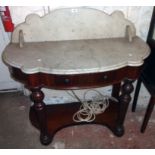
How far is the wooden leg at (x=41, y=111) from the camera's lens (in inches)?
44.6

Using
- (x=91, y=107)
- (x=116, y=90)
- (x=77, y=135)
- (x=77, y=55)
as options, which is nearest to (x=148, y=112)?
(x=116, y=90)

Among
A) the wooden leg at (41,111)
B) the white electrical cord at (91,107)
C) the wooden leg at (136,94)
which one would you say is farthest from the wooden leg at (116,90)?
the wooden leg at (41,111)

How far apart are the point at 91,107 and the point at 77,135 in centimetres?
26

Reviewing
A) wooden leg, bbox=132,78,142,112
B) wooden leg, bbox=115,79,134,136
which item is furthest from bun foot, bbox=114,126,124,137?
wooden leg, bbox=132,78,142,112

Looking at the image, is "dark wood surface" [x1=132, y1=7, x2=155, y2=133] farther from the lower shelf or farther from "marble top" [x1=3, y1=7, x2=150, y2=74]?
the lower shelf

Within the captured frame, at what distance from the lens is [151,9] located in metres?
Result: 1.30

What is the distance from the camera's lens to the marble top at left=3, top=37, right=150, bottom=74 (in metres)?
1.01

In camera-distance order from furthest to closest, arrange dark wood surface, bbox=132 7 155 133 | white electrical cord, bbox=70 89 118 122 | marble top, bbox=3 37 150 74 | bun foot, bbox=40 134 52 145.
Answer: white electrical cord, bbox=70 89 118 122
bun foot, bbox=40 134 52 145
dark wood surface, bbox=132 7 155 133
marble top, bbox=3 37 150 74

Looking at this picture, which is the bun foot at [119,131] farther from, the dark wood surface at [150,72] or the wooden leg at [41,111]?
the wooden leg at [41,111]

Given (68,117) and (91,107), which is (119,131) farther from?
(68,117)


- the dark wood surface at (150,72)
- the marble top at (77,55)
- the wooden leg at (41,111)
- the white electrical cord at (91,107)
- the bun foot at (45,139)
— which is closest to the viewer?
the marble top at (77,55)

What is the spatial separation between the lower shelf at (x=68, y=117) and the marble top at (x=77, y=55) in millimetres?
630

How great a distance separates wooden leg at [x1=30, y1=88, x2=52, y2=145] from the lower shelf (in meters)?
0.06

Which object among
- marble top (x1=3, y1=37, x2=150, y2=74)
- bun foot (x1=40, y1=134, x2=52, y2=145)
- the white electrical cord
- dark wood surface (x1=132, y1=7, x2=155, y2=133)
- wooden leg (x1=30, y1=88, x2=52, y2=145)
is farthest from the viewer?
the white electrical cord
